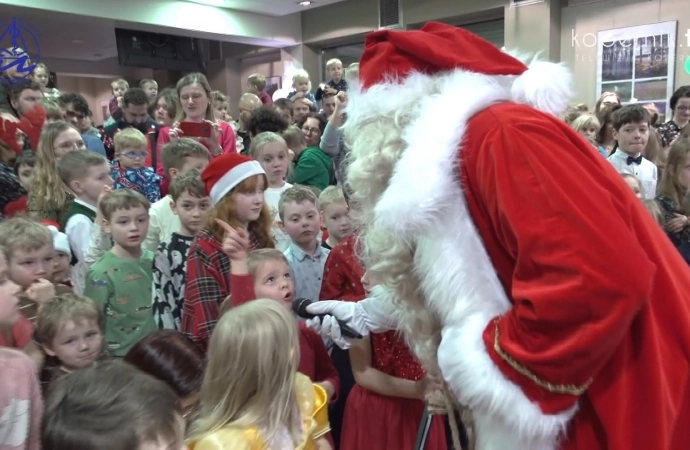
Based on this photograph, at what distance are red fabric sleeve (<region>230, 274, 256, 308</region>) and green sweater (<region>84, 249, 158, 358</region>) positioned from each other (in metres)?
0.62

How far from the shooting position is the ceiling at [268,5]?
28.6 ft

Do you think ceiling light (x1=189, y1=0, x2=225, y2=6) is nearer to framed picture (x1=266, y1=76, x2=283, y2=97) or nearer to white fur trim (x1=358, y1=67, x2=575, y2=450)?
framed picture (x1=266, y1=76, x2=283, y2=97)

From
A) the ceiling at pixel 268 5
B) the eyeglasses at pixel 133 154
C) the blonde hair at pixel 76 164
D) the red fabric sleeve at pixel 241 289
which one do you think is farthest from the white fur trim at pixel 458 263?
the ceiling at pixel 268 5

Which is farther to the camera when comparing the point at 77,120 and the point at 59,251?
the point at 77,120

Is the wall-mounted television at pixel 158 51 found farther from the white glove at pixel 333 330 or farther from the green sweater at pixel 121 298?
the white glove at pixel 333 330

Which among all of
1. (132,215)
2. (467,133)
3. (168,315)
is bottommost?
(168,315)

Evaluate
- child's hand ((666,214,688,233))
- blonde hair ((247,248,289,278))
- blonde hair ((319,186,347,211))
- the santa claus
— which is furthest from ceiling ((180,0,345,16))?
the santa claus

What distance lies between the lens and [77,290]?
273cm

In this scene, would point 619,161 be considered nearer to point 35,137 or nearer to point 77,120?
point 35,137

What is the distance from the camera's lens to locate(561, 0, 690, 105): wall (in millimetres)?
6312

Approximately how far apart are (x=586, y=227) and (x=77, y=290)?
253 centimetres

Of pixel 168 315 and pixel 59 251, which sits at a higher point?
pixel 59 251

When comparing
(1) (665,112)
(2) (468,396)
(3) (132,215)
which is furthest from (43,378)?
(1) (665,112)

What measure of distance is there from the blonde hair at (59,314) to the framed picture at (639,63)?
657 cm
